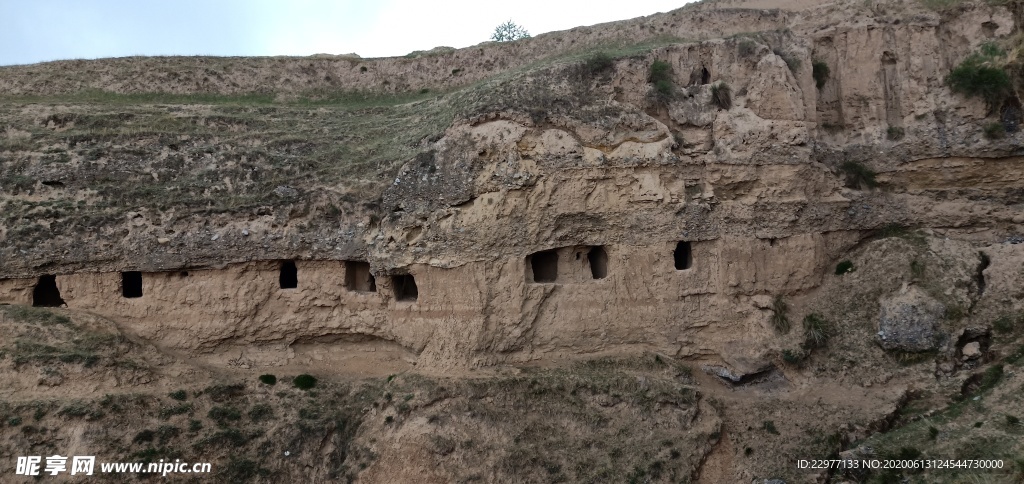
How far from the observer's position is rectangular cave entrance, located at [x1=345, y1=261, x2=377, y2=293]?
62.5 feet

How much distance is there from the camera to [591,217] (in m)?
18.4

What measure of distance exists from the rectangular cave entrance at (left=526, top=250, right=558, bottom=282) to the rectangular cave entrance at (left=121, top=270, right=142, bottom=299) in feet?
34.7

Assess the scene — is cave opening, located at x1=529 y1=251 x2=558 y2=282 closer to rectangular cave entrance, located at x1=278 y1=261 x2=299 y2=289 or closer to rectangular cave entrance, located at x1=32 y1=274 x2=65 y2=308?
rectangular cave entrance, located at x1=278 y1=261 x2=299 y2=289

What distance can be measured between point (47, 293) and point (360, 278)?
803 cm

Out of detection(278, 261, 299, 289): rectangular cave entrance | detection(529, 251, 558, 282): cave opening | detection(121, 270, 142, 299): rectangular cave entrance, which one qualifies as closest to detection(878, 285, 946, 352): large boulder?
detection(529, 251, 558, 282): cave opening

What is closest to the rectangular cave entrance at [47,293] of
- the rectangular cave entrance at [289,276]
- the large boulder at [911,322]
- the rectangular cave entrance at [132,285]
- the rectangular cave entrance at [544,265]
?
the rectangular cave entrance at [132,285]

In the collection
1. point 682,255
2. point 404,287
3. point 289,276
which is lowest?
point 404,287

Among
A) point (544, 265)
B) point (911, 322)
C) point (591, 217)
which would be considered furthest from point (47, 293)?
point (911, 322)

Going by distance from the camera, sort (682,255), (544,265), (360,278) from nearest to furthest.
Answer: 1. (360,278)
2. (544,265)
3. (682,255)

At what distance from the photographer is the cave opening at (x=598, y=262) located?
64.3ft

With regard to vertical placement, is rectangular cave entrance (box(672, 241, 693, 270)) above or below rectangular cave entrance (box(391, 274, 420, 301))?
above

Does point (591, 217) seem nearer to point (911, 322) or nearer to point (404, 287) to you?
point (404, 287)

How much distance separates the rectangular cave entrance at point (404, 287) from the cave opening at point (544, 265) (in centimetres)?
333

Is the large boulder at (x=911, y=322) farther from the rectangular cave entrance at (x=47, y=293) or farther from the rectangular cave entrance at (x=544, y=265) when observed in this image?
the rectangular cave entrance at (x=47, y=293)
